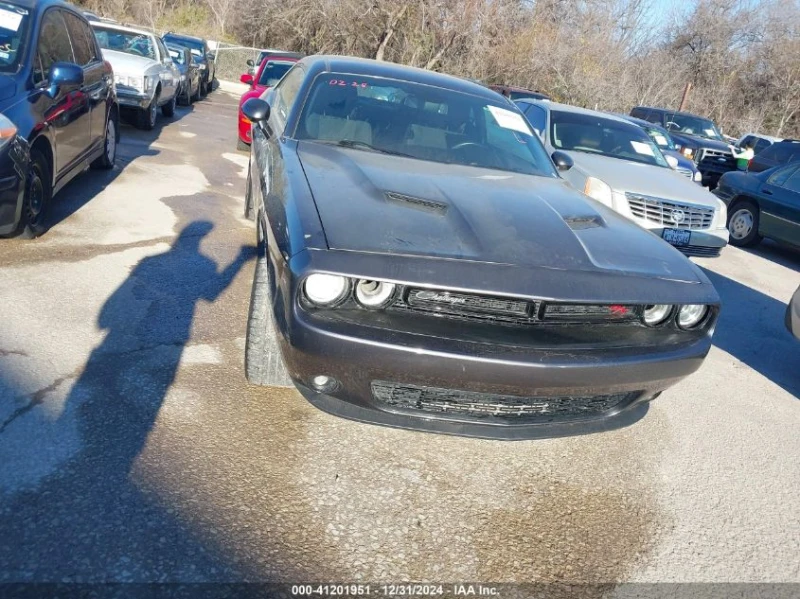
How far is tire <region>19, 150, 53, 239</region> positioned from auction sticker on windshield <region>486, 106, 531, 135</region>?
10.6 ft

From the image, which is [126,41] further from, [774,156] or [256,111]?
[774,156]

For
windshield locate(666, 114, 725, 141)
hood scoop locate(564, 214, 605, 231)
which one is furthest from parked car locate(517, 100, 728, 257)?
windshield locate(666, 114, 725, 141)

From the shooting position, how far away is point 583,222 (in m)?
3.33

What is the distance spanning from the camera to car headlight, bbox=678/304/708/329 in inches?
120

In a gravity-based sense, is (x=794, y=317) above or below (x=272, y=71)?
above

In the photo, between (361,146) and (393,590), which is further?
(361,146)

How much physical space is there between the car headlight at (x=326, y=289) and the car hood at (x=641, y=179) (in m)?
5.31

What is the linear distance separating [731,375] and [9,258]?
5.02m

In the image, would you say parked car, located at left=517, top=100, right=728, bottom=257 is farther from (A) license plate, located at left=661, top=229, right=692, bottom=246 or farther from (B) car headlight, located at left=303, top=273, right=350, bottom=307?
(B) car headlight, located at left=303, top=273, right=350, bottom=307

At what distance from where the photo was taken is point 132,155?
8.81 meters

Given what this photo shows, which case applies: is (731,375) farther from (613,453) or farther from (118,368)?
(118,368)

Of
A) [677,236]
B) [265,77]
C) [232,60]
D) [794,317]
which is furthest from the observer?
[232,60]

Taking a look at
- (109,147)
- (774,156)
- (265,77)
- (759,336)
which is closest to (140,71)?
(265,77)

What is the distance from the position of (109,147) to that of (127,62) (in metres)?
3.69
